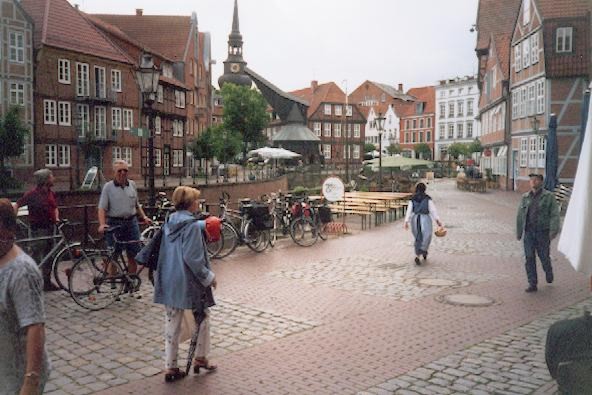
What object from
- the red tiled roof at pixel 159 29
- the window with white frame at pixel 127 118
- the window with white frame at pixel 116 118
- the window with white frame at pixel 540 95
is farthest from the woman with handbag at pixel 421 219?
the red tiled roof at pixel 159 29

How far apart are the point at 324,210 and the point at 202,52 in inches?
1862

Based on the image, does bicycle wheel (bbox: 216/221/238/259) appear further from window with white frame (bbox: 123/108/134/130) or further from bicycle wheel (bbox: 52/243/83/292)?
window with white frame (bbox: 123/108/134/130)

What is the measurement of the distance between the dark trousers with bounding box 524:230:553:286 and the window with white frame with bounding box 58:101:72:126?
109ft

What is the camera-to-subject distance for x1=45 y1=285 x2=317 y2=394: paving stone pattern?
5973 mm

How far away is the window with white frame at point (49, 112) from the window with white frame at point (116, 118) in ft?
16.7

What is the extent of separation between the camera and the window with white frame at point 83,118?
38875mm

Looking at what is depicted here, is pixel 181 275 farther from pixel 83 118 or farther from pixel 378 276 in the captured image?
pixel 83 118

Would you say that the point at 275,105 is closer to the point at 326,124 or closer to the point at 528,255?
the point at 326,124

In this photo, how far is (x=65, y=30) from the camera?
3803cm

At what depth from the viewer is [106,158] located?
4128cm

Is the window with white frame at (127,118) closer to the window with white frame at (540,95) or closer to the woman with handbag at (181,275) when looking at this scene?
the window with white frame at (540,95)

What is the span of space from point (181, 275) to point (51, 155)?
111ft

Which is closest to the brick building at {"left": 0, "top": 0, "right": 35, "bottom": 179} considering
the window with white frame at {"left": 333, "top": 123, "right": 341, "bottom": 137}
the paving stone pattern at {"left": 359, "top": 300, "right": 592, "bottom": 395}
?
the paving stone pattern at {"left": 359, "top": 300, "right": 592, "bottom": 395}

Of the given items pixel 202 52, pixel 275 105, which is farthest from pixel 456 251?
pixel 275 105
